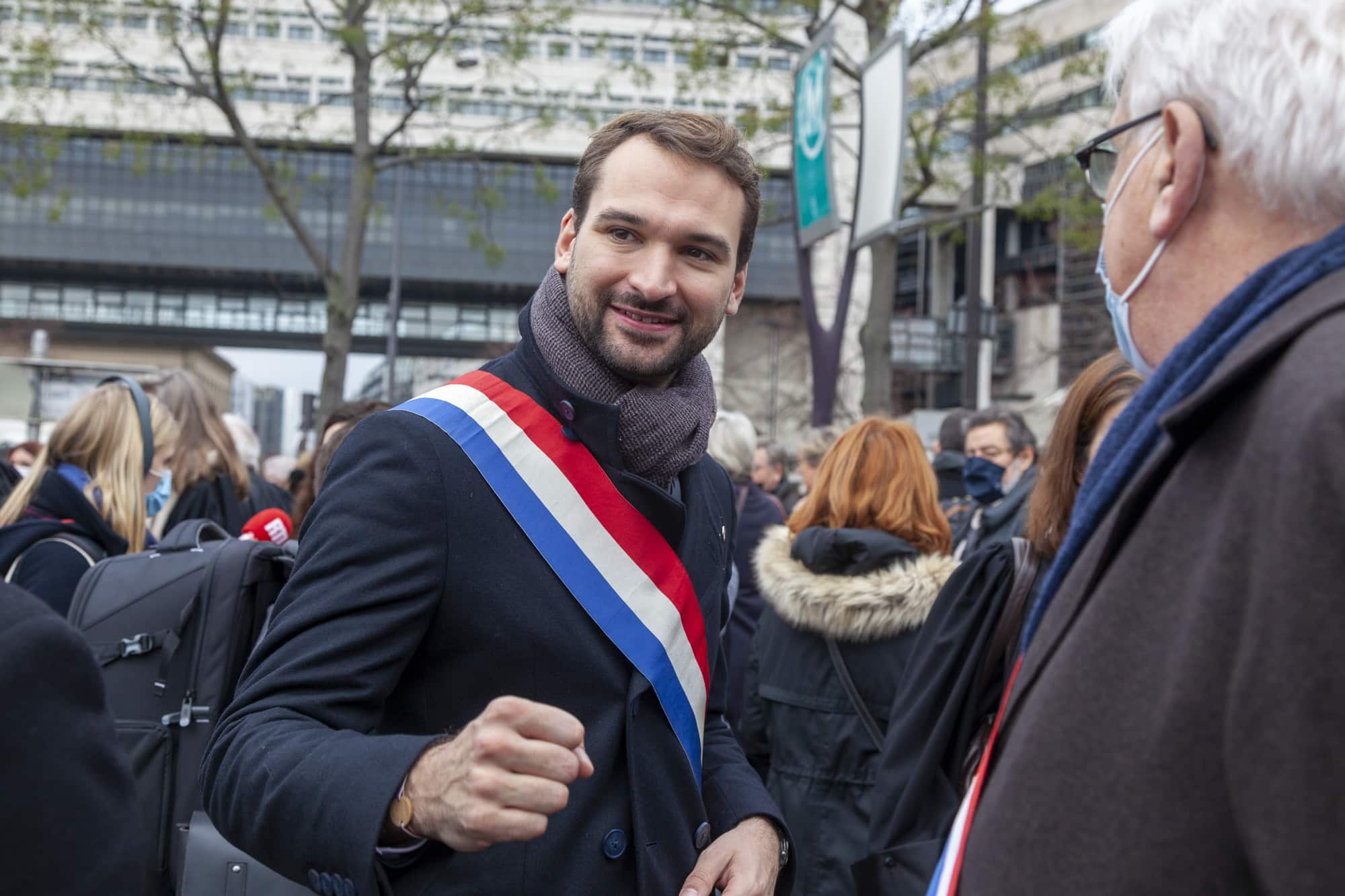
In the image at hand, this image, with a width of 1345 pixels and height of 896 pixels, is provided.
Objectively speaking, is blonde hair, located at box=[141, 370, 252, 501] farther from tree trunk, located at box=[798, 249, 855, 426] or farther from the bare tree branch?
the bare tree branch

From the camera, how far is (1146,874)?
1.07 metres

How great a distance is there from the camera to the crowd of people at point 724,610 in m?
1.04

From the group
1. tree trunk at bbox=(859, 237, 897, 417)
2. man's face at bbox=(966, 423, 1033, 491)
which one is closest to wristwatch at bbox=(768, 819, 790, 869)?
man's face at bbox=(966, 423, 1033, 491)

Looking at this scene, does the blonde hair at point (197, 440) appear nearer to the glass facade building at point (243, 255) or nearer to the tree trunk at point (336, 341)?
the tree trunk at point (336, 341)

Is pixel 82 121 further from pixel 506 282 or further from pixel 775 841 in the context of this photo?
pixel 506 282

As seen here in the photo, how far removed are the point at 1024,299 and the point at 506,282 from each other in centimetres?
2107

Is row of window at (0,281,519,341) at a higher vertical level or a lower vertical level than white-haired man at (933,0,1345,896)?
higher

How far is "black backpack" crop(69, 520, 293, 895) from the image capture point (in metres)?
3.38

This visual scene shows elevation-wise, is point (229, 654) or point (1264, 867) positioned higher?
point (1264, 867)

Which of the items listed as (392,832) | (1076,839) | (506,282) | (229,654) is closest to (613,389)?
(392,832)

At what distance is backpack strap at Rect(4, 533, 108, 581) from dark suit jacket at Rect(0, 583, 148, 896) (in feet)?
9.23

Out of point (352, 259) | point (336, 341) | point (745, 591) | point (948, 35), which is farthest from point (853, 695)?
point (948, 35)

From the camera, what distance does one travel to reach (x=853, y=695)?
4.11 meters

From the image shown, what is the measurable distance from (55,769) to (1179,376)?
130 centimetres
